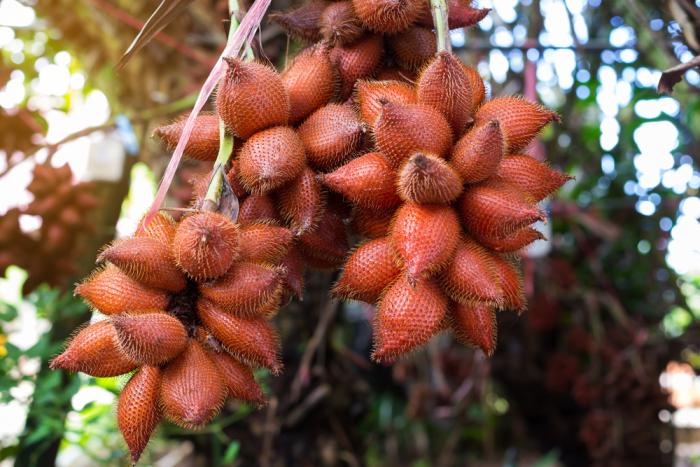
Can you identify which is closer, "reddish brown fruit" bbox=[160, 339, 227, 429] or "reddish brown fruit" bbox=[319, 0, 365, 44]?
"reddish brown fruit" bbox=[160, 339, 227, 429]

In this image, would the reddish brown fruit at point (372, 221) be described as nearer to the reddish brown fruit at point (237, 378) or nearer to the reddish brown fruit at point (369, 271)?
the reddish brown fruit at point (369, 271)

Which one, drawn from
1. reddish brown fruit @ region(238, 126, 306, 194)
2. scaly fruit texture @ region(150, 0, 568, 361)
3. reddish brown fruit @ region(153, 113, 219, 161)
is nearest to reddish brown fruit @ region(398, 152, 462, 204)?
scaly fruit texture @ region(150, 0, 568, 361)

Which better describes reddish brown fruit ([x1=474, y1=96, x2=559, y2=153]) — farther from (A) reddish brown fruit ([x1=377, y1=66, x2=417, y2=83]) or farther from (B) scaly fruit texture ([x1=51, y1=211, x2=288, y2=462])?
(B) scaly fruit texture ([x1=51, y1=211, x2=288, y2=462])

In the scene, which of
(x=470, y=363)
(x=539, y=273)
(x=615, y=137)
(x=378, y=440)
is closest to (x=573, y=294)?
(x=539, y=273)

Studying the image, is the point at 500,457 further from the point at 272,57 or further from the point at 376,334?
the point at 376,334

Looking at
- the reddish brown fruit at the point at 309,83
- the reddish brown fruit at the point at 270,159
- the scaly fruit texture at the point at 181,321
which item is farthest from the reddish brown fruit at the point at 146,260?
the reddish brown fruit at the point at 309,83
